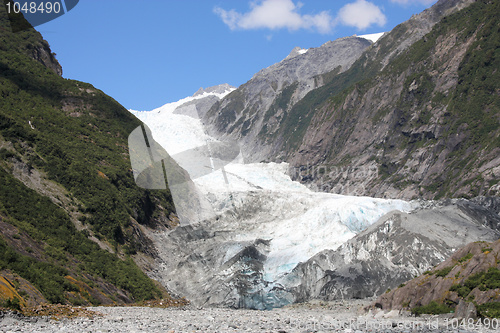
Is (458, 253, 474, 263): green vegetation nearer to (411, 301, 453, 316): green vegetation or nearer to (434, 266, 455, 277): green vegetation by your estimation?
(434, 266, 455, 277): green vegetation

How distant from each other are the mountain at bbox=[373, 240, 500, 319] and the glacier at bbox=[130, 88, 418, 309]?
18.7 meters

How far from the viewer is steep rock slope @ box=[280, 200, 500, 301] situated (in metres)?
42.4

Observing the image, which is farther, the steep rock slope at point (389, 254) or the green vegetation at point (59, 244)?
the steep rock slope at point (389, 254)

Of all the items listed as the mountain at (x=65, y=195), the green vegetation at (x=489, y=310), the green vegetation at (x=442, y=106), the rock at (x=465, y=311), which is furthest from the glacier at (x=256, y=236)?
the green vegetation at (x=442, y=106)

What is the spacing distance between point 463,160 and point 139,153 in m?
62.0

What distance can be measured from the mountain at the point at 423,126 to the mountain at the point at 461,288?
59757mm

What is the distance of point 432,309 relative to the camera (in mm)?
23500

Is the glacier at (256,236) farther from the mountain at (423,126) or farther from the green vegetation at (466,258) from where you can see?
the mountain at (423,126)

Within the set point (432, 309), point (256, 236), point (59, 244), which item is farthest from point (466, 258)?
point (256, 236)

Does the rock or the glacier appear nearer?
the rock

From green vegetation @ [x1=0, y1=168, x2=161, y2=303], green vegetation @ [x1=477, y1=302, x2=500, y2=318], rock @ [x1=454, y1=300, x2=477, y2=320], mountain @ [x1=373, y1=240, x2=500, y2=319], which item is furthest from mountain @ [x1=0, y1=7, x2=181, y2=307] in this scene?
green vegetation @ [x1=477, y1=302, x2=500, y2=318]

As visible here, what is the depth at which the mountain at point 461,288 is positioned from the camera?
21.1 m

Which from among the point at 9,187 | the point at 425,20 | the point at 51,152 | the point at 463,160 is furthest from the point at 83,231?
the point at 425,20

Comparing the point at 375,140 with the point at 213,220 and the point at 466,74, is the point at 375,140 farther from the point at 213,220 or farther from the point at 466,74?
the point at 213,220
